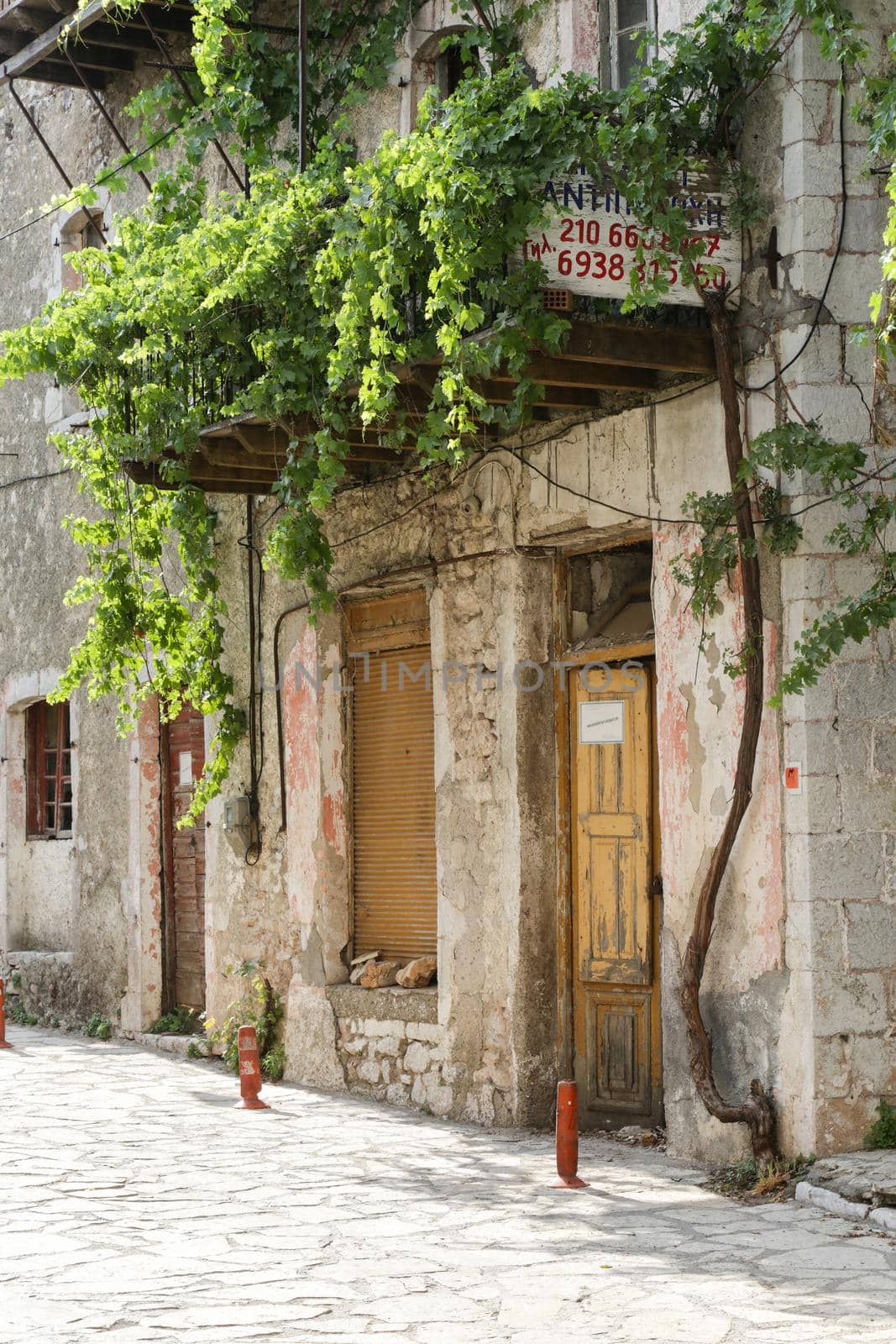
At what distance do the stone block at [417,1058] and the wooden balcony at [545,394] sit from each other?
3433 millimetres

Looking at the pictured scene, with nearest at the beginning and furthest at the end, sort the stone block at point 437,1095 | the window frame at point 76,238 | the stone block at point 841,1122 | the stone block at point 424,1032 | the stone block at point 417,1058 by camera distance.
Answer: the stone block at point 841,1122 < the stone block at point 437,1095 < the stone block at point 424,1032 < the stone block at point 417,1058 < the window frame at point 76,238

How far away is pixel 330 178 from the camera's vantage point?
29.5 ft

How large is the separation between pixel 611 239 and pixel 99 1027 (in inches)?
329

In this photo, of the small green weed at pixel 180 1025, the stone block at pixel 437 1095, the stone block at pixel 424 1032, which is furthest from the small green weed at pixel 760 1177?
the small green weed at pixel 180 1025

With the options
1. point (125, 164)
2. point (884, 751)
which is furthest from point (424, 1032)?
point (125, 164)

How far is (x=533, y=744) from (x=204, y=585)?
2825mm

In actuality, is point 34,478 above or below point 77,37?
below

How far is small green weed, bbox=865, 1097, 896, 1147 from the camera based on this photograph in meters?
7.46

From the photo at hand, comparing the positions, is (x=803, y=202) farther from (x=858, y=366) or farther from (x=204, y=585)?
(x=204, y=585)

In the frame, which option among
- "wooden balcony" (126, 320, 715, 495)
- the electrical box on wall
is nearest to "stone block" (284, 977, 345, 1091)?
the electrical box on wall

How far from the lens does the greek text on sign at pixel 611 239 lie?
7.64 meters

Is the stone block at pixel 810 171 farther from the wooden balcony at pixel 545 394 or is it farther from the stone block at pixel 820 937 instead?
the stone block at pixel 820 937

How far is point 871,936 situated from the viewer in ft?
25.0

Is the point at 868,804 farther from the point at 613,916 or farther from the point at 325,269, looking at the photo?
the point at 325,269
